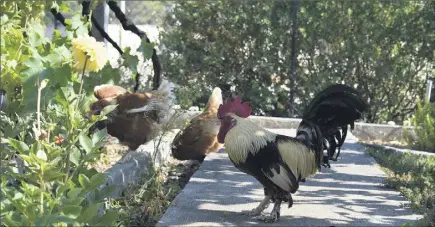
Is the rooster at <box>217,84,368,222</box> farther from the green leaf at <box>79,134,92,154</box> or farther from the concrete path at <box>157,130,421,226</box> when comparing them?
the green leaf at <box>79,134,92,154</box>

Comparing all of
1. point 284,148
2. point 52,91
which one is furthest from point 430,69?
point 52,91

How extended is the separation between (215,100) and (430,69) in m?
5.64

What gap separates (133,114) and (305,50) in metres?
5.71

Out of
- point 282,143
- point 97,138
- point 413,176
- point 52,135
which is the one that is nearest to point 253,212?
point 282,143

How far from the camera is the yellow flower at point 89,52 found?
2.75 meters

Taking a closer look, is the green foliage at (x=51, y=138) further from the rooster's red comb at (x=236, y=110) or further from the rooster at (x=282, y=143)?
the rooster's red comb at (x=236, y=110)

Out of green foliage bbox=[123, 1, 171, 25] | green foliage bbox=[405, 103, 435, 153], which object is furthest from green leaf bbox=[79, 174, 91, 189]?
green foliage bbox=[123, 1, 171, 25]

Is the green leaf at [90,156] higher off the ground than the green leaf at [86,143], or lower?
lower

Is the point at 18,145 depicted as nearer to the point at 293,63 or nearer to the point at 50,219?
the point at 50,219

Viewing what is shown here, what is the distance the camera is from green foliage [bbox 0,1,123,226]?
7.45 ft

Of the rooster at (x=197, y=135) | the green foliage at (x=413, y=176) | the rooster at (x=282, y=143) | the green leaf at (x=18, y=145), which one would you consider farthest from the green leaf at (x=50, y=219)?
the rooster at (x=197, y=135)

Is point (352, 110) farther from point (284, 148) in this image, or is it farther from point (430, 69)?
point (430, 69)

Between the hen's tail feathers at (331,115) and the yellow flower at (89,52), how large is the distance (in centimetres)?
272

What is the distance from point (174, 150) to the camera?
23.6ft
